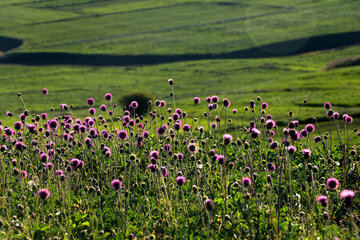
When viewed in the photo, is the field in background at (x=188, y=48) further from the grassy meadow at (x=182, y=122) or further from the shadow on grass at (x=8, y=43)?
the shadow on grass at (x=8, y=43)

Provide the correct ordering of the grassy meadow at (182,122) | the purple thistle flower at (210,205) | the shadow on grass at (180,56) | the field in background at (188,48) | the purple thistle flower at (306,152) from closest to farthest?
the purple thistle flower at (210,205) < the purple thistle flower at (306,152) < the grassy meadow at (182,122) < the field in background at (188,48) < the shadow on grass at (180,56)

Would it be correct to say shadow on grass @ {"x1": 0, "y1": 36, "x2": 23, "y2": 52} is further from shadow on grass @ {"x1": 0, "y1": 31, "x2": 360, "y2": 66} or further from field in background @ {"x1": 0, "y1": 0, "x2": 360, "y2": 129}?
shadow on grass @ {"x1": 0, "y1": 31, "x2": 360, "y2": 66}

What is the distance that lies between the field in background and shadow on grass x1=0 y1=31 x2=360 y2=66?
0.53 metres

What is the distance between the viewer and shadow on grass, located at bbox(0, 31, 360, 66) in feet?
254

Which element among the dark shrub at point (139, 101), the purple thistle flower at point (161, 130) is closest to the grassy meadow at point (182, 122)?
the purple thistle flower at point (161, 130)

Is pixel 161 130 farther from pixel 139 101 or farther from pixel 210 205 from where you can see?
pixel 139 101

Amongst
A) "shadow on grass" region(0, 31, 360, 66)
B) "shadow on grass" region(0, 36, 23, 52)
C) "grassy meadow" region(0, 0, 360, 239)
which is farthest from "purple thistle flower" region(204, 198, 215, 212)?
"shadow on grass" region(0, 36, 23, 52)

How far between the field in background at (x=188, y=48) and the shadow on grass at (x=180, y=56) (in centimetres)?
53

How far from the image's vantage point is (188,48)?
83312mm

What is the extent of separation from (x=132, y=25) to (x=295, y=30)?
124 ft

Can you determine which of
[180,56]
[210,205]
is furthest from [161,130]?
[180,56]

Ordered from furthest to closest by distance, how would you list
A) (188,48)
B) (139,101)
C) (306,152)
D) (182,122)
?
(188,48) → (139,101) → (182,122) → (306,152)

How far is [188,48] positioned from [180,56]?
5.65 m

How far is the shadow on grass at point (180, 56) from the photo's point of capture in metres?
77.6
